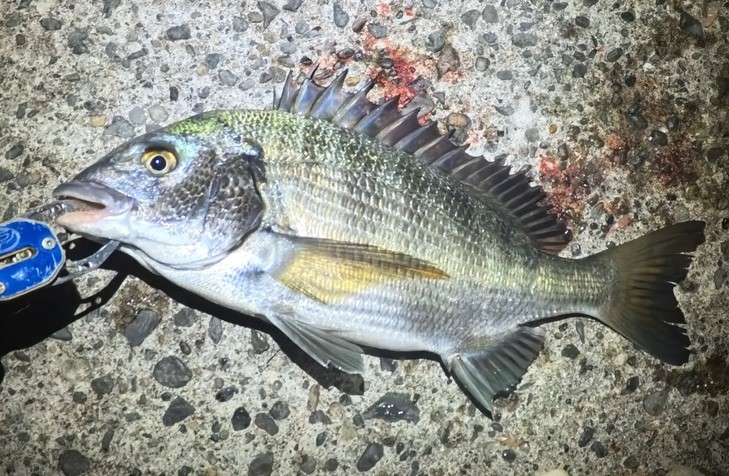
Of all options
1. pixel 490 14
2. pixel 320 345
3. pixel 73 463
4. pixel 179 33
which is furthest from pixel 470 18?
pixel 73 463

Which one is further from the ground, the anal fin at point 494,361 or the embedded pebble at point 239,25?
the embedded pebble at point 239,25

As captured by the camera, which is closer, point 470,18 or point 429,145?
point 429,145

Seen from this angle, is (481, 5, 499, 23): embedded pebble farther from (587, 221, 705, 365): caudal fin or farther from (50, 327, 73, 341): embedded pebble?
(50, 327, 73, 341): embedded pebble

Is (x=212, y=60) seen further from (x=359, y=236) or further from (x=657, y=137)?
(x=657, y=137)

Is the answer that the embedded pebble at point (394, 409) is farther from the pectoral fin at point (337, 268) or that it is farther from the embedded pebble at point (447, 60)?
the embedded pebble at point (447, 60)

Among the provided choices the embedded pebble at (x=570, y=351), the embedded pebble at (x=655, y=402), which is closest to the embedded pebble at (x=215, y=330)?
the embedded pebble at (x=570, y=351)

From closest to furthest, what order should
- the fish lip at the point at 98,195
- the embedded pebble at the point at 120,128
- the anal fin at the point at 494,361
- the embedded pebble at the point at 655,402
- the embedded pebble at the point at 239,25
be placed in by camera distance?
the fish lip at the point at 98,195, the anal fin at the point at 494,361, the embedded pebble at the point at 120,128, the embedded pebble at the point at 239,25, the embedded pebble at the point at 655,402

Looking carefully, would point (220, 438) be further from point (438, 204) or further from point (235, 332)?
point (438, 204)
